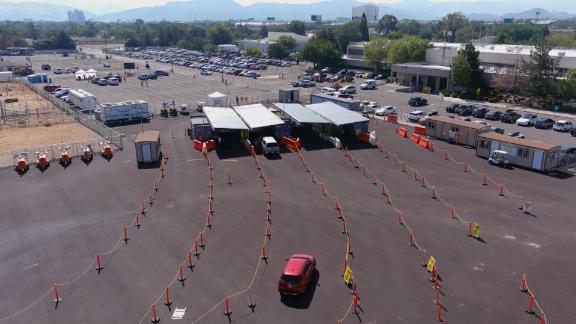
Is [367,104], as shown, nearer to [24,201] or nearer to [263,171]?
[263,171]

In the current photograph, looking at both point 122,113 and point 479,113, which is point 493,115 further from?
point 122,113

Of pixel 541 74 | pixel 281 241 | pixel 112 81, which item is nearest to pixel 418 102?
pixel 541 74

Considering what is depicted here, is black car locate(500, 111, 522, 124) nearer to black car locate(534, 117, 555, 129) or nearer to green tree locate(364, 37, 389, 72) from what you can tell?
black car locate(534, 117, 555, 129)

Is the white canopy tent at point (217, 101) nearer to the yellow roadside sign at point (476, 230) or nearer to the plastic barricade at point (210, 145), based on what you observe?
the plastic barricade at point (210, 145)

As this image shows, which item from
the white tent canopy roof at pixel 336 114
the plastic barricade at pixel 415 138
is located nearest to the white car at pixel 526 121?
the plastic barricade at pixel 415 138

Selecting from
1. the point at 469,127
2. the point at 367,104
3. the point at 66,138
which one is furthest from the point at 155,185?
the point at 367,104
